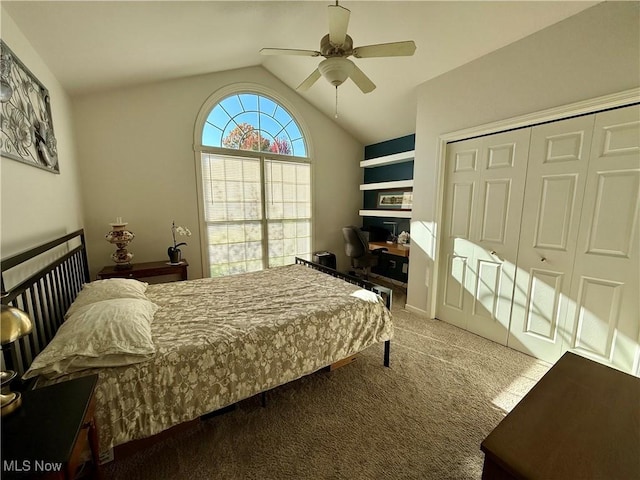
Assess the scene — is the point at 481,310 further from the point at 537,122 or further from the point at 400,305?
the point at 537,122

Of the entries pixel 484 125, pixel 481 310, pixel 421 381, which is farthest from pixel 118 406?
pixel 484 125

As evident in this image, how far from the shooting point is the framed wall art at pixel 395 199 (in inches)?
157

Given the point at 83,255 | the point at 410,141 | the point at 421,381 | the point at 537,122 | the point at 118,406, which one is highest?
the point at 410,141

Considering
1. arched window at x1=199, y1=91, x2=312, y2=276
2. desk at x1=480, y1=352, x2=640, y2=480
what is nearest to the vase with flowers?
arched window at x1=199, y1=91, x2=312, y2=276

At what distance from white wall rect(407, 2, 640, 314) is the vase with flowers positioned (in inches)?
110

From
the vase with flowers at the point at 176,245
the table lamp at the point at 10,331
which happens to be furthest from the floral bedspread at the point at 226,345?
the vase with flowers at the point at 176,245

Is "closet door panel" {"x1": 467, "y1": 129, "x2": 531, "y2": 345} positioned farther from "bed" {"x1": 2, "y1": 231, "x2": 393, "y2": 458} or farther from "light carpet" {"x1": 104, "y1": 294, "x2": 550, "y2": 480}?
"bed" {"x1": 2, "y1": 231, "x2": 393, "y2": 458}

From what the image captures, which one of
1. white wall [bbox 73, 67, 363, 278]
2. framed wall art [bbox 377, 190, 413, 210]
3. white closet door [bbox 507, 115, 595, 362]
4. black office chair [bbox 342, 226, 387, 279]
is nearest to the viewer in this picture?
white closet door [bbox 507, 115, 595, 362]

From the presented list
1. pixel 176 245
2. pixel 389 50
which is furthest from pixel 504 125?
pixel 176 245

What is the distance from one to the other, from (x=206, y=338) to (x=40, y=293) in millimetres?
961

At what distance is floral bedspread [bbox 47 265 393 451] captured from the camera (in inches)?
48.1

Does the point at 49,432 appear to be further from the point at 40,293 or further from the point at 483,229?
the point at 483,229

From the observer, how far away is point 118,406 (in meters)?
1.19

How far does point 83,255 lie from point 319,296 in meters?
2.40
